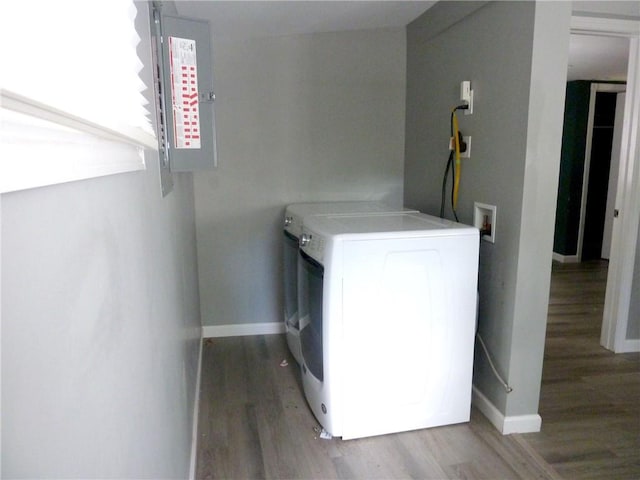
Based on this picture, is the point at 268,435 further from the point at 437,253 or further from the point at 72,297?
the point at 72,297

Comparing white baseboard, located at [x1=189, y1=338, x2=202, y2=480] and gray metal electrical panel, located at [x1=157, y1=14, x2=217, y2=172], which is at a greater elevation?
gray metal electrical panel, located at [x1=157, y1=14, x2=217, y2=172]

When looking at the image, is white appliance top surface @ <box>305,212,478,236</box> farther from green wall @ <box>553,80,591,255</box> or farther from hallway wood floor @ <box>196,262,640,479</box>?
green wall @ <box>553,80,591,255</box>

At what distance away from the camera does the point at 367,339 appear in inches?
80.7

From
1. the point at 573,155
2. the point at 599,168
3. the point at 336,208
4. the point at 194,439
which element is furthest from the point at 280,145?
the point at 599,168

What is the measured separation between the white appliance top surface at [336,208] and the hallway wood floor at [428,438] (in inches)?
40.1

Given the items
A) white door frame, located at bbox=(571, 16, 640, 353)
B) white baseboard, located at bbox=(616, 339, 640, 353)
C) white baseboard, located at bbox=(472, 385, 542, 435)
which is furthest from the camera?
white baseboard, located at bbox=(616, 339, 640, 353)

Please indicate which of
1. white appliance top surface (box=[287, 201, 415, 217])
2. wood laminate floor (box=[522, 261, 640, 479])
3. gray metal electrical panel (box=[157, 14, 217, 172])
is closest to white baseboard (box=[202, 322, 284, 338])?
white appliance top surface (box=[287, 201, 415, 217])

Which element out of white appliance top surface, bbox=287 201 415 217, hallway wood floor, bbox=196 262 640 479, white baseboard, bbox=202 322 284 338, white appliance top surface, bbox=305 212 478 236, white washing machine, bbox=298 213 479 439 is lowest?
hallway wood floor, bbox=196 262 640 479

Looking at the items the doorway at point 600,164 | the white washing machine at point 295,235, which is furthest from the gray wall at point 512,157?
the doorway at point 600,164

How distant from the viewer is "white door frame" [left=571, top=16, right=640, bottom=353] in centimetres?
281

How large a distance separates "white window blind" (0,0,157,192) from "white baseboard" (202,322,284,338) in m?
2.79

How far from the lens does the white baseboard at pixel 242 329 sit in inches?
133

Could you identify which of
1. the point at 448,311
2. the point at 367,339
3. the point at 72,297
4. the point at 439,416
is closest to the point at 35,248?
the point at 72,297

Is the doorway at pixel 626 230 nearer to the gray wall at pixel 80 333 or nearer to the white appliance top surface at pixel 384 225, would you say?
the white appliance top surface at pixel 384 225
